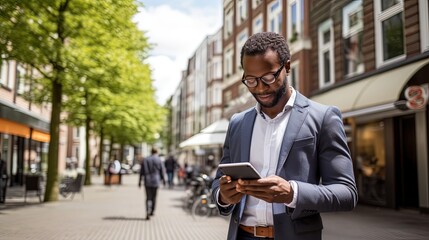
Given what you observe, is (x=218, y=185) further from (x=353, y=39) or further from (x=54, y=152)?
(x=353, y=39)

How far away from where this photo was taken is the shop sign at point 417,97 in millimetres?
10617

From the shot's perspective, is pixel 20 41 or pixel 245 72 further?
pixel 20 41

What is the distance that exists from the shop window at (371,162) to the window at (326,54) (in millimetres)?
2384

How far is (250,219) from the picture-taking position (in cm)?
212

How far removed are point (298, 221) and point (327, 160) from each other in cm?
29

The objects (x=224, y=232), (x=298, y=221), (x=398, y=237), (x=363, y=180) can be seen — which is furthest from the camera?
(x=363, y=180)

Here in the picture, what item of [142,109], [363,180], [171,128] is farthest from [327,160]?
[171,128]

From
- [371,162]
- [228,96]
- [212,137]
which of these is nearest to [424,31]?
[371,162]

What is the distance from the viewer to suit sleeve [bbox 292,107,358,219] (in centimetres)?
184

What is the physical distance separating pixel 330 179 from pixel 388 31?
1262 centimetres

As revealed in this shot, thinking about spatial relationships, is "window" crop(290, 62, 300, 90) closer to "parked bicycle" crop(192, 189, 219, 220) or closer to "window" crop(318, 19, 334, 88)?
"window" crop(318, 19, 334, 88)

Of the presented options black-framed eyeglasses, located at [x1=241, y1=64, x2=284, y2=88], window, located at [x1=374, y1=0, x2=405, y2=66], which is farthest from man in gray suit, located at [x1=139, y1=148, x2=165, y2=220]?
black-framed eyeglasses, located at [x1=241, y1=64, x2=284, y2=88]

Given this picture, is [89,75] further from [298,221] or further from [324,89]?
[298,221]

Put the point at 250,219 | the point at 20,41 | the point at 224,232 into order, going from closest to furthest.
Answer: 1. the point at 250,219
2. the point at 224,232
3. the point at 20,41
